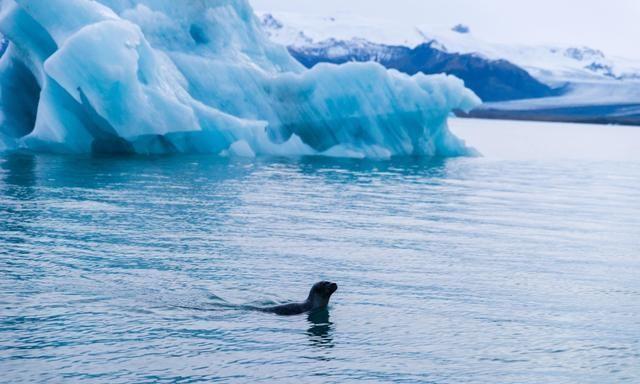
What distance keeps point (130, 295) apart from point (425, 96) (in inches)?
875

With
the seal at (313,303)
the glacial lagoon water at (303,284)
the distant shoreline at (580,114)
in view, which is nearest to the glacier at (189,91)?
the glacial lagoon water at (303,284)

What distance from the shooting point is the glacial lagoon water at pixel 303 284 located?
287 inches

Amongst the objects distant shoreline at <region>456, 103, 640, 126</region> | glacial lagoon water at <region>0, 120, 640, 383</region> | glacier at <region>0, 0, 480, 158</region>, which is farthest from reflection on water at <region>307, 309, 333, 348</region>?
distant shoreline at <region>456, 103, 640, 126</region>

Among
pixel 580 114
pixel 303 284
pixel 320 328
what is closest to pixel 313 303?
pixel 320 328

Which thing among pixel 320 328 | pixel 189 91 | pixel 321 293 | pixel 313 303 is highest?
pixel 189 91

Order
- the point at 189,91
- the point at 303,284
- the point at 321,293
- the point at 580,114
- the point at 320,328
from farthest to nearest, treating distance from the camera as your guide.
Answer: the point at 580,114
the point at 189,91
the point at 303,284
the point at 321,293
the point at 320,328

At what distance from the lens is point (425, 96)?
30250mm

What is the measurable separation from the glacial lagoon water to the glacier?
3956 millimetres

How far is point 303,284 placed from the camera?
10.3 m

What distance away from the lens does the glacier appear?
928 inches

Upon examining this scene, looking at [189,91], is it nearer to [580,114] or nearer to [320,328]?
[320,328]

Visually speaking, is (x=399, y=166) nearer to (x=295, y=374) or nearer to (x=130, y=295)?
(x=130, y=295)

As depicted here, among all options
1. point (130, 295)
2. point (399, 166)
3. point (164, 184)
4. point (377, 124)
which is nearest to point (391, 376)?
point (130, 295)

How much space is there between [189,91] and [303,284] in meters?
19.4
